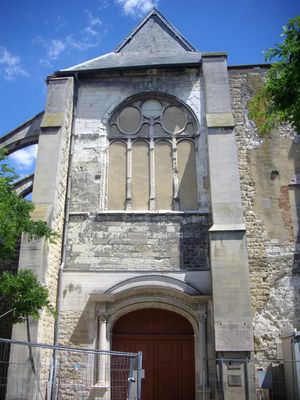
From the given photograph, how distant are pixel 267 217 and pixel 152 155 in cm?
372

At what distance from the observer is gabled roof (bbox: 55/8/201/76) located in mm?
13320

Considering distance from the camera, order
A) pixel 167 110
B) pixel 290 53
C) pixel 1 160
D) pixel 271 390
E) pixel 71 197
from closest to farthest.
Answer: pixel 290 53 → pixel 1 160 → pixel 271 390 → pixel 71 197 → pixel 167 110

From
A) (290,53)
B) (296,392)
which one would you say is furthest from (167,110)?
(296,392)

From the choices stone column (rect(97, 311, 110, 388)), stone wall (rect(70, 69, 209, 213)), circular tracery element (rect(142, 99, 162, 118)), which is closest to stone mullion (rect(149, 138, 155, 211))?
circular tracery element (rect(142, 99, 162, 118))

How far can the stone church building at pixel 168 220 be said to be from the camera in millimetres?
10086

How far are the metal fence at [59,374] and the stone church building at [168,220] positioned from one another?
324 mm

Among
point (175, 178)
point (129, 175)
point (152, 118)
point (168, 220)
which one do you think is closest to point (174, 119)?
point (152, 118)

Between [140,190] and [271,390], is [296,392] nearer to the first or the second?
[271,390]

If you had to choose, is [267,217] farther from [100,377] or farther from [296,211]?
[100,377]

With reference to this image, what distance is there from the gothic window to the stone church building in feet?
0.11

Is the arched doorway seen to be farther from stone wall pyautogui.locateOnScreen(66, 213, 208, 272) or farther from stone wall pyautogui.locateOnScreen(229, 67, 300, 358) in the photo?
stone wall pyautogui.locateOnScreen(229, 67, 300, 358)

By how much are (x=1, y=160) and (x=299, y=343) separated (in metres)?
7.34

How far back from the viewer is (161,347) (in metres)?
10.8

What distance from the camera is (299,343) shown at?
8984mm
